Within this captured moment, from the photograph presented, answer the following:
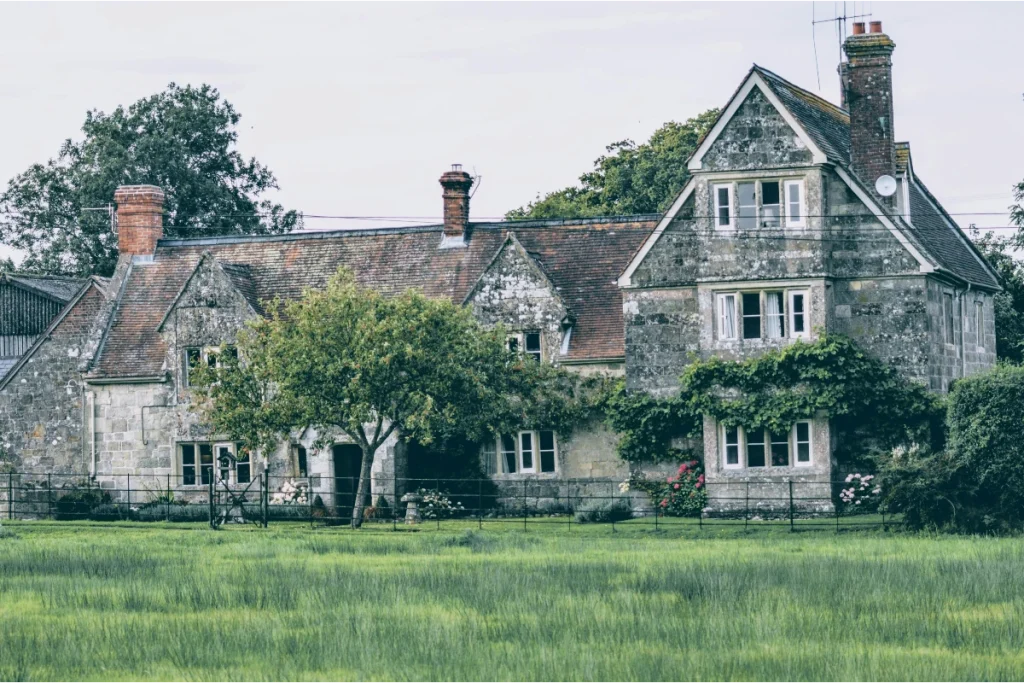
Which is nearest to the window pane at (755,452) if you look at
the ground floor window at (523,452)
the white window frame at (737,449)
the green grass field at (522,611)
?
the white window frame at (737,449)

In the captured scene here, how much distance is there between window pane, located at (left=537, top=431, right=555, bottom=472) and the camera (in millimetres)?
46000

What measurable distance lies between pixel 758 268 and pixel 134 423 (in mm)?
18991

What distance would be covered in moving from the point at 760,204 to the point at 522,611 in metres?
21.8

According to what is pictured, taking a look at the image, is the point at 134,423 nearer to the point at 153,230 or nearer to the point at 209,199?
the point at 153,230

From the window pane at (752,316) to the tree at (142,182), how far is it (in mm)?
36308

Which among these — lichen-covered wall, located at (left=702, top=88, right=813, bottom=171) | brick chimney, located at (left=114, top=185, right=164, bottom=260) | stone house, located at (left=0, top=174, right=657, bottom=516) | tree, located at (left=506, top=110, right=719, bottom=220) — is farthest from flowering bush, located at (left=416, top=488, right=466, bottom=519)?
tree, located at (left=506, top=110, right=719, bottom=220)

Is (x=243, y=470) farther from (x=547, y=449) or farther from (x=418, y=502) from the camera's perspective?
(x=547, y=449)

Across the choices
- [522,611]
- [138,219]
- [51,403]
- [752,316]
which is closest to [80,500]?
[51,403]

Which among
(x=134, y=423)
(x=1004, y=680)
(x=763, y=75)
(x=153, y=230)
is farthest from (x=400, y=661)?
(x=153, y=230)

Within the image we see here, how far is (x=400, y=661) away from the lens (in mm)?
18312

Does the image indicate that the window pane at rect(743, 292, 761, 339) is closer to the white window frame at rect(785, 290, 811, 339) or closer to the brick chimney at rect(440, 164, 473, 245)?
the white window frame at rect(785, 290, 811, 339)

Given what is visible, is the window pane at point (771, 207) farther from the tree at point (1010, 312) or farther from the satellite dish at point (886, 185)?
the tree at point (1010, 312)

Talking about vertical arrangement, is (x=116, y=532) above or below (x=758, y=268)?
below

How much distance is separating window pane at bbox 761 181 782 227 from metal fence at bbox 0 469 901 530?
6369 mm
